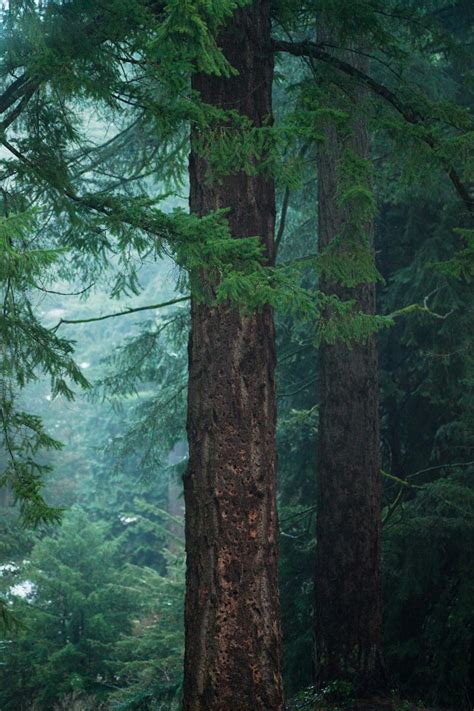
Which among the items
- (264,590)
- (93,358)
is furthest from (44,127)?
(93,358)

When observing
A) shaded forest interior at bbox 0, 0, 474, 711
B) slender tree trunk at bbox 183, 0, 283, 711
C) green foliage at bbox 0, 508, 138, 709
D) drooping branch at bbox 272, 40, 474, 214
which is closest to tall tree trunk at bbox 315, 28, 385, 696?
shaded forest interior at bbox 0, 0, 474, 711

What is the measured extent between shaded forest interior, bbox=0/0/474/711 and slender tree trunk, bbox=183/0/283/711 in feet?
0.04

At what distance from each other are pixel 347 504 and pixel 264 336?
2954mm

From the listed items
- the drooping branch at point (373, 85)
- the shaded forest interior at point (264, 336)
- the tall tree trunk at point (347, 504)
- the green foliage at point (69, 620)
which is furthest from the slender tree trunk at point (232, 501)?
the green foliage at point (69, 620)

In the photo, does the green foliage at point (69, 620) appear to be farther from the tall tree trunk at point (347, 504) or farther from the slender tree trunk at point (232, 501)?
the slender tree trunk at point (232, 501)

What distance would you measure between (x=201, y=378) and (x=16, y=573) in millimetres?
12502

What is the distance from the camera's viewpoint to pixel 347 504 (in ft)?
25.0

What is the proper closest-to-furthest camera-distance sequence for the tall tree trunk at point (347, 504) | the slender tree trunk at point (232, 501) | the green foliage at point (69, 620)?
the slender tree trunk at point (232, 501) → the tall tree trunk at point (347, 504) → the green foliage at point (69, 620)

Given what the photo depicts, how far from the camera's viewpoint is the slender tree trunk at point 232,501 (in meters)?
4.83

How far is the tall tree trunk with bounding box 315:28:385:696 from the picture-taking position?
23.8 feet

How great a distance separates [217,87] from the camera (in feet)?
17.4

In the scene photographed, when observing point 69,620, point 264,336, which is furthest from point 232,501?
point 69,620

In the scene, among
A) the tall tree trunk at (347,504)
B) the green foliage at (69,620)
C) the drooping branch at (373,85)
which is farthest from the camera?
the green foliage at (69,620)

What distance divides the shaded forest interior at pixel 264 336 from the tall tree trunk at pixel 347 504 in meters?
0.02
